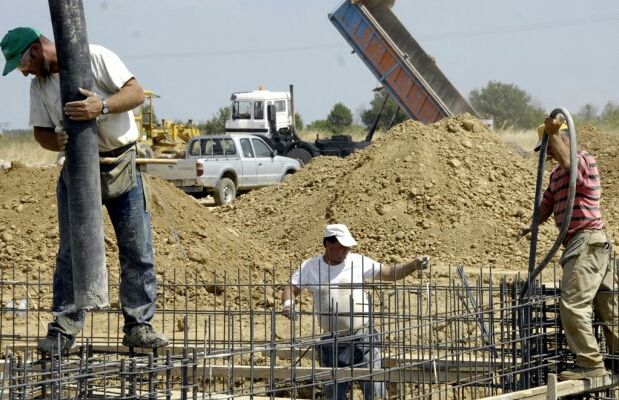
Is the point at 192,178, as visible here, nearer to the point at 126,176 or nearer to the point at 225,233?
the point at 225,233

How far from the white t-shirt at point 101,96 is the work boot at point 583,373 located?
8.28 feet

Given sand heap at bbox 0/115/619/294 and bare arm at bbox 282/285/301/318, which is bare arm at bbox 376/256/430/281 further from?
sand heap at bbox 0/115/619/294

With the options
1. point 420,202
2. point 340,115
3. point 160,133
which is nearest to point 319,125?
point 340,115

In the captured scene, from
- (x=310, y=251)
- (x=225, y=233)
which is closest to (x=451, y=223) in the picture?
(x=310, y=251)

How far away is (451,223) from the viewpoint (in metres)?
15.6

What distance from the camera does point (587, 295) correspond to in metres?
6.51

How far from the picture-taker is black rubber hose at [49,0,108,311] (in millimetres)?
4850

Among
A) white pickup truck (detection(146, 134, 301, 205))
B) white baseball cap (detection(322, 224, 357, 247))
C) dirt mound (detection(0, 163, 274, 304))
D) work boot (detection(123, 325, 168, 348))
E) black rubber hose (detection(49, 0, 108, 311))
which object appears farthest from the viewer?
white pickup truck (detection(146, 134, 301, 205))

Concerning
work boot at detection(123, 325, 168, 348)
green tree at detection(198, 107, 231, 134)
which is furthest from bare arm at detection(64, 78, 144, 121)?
green tree at detection(198, 107, 231, 134)

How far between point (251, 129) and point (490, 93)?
47.2 meters

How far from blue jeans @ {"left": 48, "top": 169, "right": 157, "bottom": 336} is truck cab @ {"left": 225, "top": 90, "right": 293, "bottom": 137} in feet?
80.8

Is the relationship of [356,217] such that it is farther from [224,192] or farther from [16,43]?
[16,43]

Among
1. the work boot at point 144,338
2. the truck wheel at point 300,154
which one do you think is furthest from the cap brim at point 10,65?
the truck wheel at point 300,154

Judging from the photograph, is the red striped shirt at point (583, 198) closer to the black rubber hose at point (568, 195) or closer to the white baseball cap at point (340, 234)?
the black rubber hose at point (568, 195)
